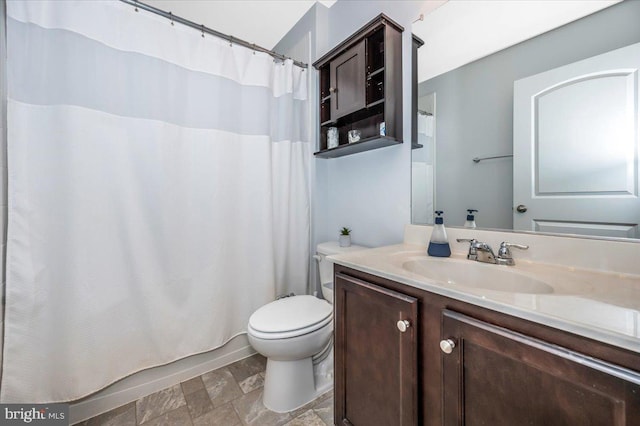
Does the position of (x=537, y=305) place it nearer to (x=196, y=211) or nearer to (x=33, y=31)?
(x=196, y=211)

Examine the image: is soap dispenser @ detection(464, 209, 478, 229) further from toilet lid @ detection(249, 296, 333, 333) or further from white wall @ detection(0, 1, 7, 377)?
white wall @ detection(0, 1, 7, 377)

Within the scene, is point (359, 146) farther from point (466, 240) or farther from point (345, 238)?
point (466, 240)

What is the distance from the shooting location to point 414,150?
4.62 feet

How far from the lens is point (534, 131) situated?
99 centimetres

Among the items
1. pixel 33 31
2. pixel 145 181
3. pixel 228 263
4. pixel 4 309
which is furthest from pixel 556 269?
pixel 33 31

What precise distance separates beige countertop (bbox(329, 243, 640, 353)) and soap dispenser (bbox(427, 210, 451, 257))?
1.3 inches

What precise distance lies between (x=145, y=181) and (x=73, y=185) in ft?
0.91

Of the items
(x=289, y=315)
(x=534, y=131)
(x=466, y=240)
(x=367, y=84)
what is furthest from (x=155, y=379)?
(x=534, y=131)

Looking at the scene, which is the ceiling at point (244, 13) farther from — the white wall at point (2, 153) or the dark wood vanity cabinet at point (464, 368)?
the dark wood vanity cabinet at point (464, 368)

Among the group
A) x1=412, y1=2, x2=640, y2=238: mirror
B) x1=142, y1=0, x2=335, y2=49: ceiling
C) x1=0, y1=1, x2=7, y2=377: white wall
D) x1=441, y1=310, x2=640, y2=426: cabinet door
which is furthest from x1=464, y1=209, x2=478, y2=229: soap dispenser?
x1=0, y1=1, x2=7, y2=377: white wall

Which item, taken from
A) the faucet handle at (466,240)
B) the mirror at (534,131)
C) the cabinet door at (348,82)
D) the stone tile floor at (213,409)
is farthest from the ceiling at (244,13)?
the stone tile floor at (213,409)

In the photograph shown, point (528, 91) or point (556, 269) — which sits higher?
point (528, 91)

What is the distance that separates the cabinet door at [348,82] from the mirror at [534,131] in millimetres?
313

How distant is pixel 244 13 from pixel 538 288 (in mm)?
2302
